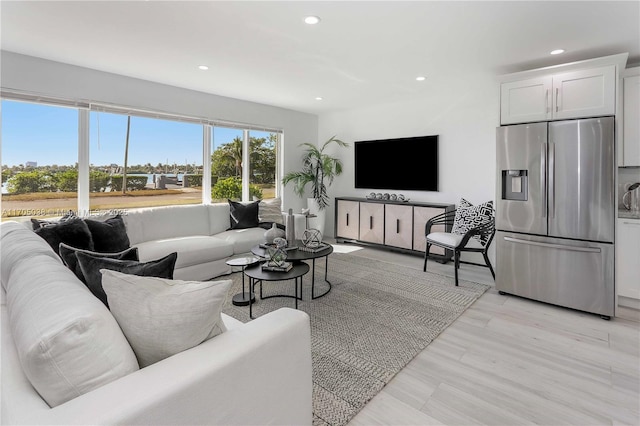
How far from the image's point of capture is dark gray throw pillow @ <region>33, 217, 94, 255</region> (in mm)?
2602

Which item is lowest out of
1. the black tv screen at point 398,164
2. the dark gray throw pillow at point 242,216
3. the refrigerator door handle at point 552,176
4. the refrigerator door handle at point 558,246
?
the refrigerator door handle at point 558,246

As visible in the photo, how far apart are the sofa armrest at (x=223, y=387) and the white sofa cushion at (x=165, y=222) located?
10.1 feet

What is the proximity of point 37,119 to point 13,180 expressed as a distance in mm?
704

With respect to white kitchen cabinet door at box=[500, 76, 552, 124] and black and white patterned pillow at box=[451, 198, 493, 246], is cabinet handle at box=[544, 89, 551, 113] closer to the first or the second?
white kitchen cabinet door at box=[500, 76, 552, 124]

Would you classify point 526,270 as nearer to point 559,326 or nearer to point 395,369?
point 559,326

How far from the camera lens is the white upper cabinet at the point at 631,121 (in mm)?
3287

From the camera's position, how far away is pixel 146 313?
1058mm

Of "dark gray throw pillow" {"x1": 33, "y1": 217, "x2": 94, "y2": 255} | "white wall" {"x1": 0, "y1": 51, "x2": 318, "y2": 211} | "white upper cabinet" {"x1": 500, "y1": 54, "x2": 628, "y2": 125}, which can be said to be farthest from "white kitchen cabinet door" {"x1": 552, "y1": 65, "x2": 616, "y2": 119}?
"dark gray throw pillow" {"x1": 33, "y1": 217, "x2": 94, "y2": 255}

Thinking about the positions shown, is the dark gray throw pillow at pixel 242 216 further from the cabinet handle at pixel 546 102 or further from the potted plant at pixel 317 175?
the cabinet handle at pixel 546 102

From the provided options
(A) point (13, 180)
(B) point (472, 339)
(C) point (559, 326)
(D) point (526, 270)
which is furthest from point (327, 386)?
(A) point (13, 180)

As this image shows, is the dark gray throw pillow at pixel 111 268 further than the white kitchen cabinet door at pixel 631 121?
No

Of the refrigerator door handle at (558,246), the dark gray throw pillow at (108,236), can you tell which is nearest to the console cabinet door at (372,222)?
the refrigerator door handle at (558,246)

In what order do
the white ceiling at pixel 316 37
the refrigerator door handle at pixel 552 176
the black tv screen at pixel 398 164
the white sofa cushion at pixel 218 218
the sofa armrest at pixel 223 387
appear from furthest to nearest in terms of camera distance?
the black tv screen at pixel 398 164, the white sofa cushion at pixel 218 218, the refrigerator door handle at pixel 552 176, the white ceiling at pixel 316 37, the sofa armrest at pixel 223 387

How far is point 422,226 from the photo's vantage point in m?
4.91
